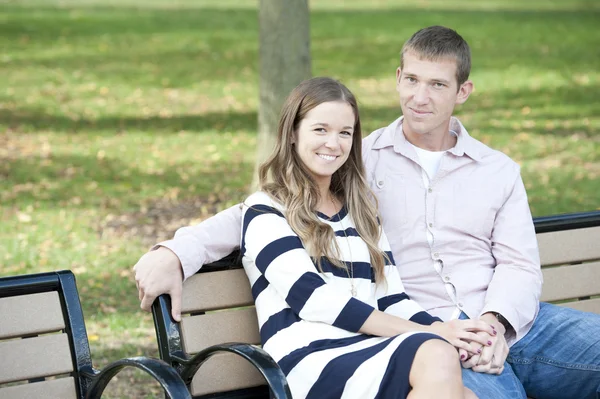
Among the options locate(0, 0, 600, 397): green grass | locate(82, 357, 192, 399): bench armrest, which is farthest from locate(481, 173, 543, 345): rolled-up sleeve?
locate(0, 0, 600, 397): green grass

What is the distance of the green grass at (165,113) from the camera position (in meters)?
9.05

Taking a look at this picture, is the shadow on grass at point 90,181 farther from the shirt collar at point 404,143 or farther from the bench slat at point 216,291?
the bench slat at point 216,291

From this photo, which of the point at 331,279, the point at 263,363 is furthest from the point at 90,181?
the point at 263,363

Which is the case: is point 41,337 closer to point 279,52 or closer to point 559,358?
point 559,358

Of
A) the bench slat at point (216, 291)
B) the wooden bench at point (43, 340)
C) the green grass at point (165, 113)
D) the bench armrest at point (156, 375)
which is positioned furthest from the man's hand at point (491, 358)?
the green grass at point (165, 113)

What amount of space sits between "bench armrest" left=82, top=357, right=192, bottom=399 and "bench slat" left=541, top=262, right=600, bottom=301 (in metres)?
2.25

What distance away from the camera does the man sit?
4160 mm

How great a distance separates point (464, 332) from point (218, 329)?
982 millimetres

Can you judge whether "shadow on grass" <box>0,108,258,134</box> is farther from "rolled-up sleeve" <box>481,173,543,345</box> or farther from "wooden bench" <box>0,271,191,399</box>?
"wooden bench" <box>0,271,191,399</box>

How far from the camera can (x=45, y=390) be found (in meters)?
3.66

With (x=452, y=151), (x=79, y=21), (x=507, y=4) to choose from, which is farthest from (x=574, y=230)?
(x=507, y=4)

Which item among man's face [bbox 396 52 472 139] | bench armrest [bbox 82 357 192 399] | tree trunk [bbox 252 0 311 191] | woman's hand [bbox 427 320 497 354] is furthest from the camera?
tree trunk [bbox 252 0 311 191]

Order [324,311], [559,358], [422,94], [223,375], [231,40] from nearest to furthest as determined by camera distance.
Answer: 1. [324,311]
2. [223,375]
3. [559,358]
4. [422,94]
5. [231,40]

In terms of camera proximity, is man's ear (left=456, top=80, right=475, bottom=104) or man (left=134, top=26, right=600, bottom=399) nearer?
man (left=134, top=26, right=600, bottom=399)
